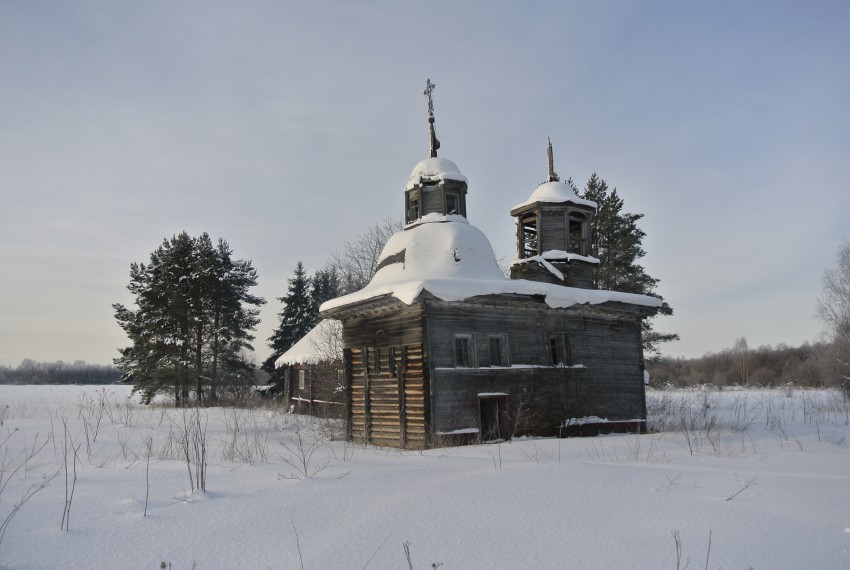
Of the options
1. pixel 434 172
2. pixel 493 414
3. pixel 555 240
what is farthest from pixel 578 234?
pixel 493 414

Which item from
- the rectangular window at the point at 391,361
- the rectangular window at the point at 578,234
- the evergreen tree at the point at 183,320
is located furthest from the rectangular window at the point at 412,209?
the evergreen tree at the point at 183,320

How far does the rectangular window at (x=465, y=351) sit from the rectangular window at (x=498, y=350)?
2.25 ft

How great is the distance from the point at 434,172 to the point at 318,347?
13.5 m

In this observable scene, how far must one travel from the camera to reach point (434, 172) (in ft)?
63.9

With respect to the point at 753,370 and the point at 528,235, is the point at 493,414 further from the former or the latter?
the point at 753,370

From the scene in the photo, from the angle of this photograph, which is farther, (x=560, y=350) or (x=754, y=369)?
(x=754, y=369)

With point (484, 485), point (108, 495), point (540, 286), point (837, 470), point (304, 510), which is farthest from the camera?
point (540, 286)

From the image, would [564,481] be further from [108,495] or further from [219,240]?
[219,240]

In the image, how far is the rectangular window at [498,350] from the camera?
52.9 ft

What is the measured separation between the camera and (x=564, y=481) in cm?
499

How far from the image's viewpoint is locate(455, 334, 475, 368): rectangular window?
50.9ft

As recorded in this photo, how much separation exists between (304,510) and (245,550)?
0.77 meters

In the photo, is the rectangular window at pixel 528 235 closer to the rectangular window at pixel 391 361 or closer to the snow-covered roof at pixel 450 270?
the snow-covered roof at pixel 450 270

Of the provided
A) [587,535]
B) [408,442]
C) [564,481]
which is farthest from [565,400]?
[587,535]
